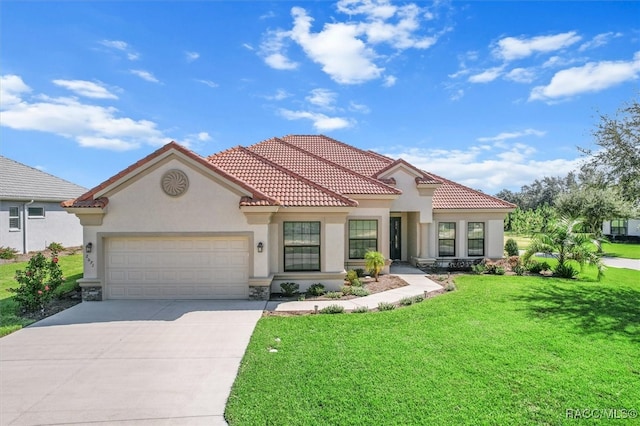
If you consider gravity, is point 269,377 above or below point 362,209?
below

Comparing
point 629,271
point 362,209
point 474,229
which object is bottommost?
point 629,271

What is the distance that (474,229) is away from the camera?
62.1ft

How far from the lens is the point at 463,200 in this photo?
19016mm

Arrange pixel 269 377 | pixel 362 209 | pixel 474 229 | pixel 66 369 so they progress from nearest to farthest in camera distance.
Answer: pixel 269 377 < pixel 66 369 < pixel 362 209 < pixel 474 229

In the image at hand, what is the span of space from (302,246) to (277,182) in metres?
2.95

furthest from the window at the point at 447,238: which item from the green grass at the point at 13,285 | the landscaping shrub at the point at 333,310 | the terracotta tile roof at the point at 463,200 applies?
the green grass at the point at 13,285

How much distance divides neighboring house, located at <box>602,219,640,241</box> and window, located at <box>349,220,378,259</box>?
39132 mm

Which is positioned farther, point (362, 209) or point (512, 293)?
point (362, 209)

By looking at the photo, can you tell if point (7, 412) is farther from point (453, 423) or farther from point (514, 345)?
point (514, 345)

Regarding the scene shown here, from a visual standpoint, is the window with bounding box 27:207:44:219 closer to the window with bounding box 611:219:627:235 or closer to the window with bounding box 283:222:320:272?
the window with bounding box 283:222:320:272

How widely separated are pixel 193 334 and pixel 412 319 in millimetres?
6129

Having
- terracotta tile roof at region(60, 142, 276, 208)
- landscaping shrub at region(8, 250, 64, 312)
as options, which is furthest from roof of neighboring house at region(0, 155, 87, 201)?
terracotta tile roof at region(60, 142, 276, 208)

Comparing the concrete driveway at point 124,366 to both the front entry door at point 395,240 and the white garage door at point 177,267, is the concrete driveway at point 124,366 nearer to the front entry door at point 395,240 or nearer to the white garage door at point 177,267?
the white garage door at point 177,267

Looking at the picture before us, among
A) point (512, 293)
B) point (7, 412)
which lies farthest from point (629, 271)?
point (7, 412)
